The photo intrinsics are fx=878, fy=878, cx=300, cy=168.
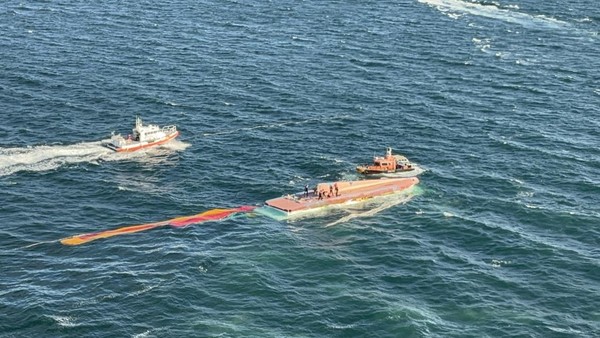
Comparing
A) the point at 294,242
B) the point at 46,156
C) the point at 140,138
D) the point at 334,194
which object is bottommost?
the point at 294,242

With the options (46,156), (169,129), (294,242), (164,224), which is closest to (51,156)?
(46,156)

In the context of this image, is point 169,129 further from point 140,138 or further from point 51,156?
point 51,156

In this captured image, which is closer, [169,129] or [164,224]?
[164,224]

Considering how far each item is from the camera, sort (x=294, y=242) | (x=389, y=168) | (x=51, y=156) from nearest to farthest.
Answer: (x=294, y=242) < (x=389, y=168) < (x=51, y=156)

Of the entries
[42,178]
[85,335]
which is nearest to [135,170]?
[42,178]

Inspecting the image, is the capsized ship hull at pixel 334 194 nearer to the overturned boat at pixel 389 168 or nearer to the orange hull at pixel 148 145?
the overturned boat at pixel 389 168

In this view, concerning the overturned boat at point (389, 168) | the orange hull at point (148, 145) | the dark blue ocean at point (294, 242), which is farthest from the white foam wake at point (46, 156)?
the overturned boat at point (389, 168)

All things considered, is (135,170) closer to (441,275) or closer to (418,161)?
(418,161)
